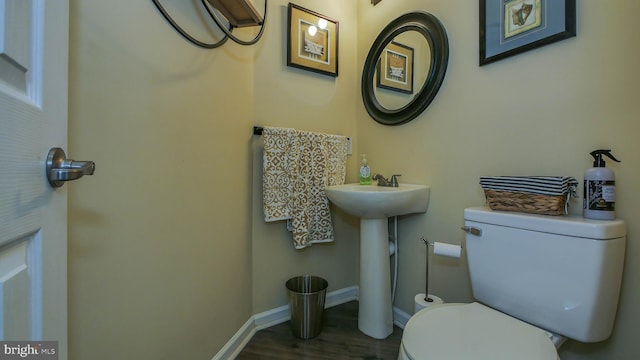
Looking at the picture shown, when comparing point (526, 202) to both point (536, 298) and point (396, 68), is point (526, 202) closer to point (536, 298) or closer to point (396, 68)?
point (536, 298)

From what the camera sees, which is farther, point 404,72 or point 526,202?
point 404,72

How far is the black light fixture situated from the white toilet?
1.28 m

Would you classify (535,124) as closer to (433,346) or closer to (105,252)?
(433,346)

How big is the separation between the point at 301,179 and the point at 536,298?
3.79ft

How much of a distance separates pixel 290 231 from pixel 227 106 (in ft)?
2.64

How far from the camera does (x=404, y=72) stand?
1.58 metres

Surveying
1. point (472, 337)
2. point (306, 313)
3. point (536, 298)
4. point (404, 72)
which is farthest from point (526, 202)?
point (306, 313)

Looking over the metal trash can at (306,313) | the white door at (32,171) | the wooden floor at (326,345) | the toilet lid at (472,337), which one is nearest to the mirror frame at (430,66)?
the toilet lid at (472,337)

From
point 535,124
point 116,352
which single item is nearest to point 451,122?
point 535,124

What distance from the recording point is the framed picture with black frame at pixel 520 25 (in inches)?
37.2

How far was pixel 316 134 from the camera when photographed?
5.33 ft

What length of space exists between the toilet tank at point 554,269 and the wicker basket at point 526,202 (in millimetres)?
33

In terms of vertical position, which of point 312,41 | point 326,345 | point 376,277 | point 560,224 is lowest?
point 326,345

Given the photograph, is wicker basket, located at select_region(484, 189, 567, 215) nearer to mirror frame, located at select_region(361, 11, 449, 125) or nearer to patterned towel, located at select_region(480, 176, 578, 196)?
patterned towel, located at select_region(480, 176, 578, 196)
